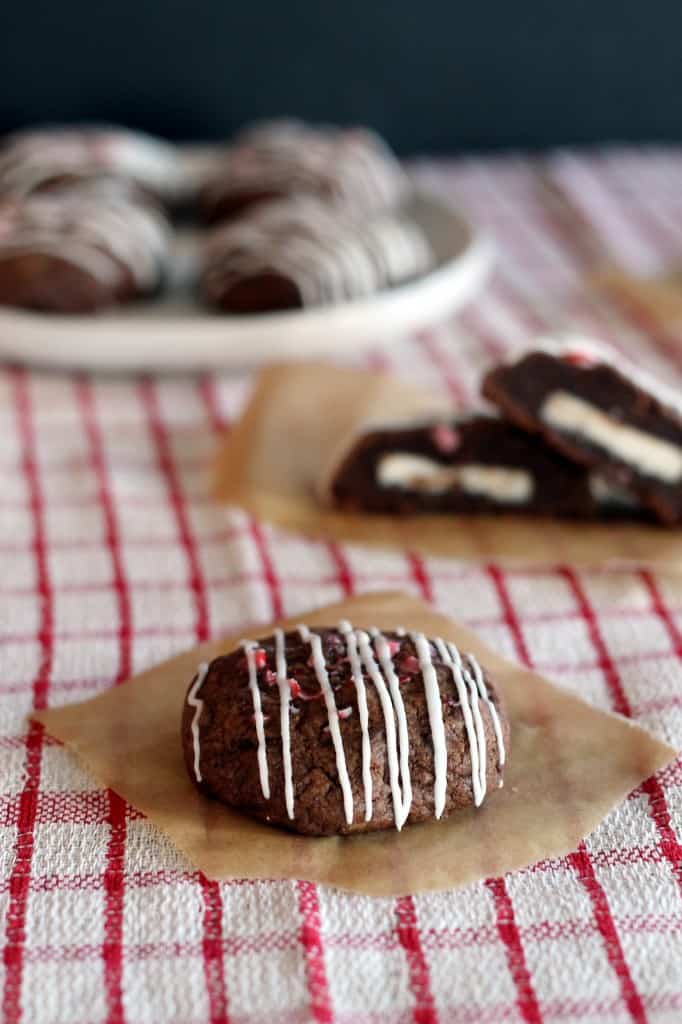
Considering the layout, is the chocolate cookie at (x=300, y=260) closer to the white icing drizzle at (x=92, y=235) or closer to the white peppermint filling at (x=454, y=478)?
the white icing drizzle at (x=92, y=235)

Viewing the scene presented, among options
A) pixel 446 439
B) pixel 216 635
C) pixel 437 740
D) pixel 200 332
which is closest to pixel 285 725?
pixel 437 740

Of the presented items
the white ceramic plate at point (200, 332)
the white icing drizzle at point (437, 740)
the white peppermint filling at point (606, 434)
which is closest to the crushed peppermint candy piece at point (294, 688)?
A: the white icing drizzle at point (437, 740)

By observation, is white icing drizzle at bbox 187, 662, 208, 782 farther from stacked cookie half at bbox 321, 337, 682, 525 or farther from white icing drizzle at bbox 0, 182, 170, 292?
white icing drizzle at bbox 0, 182, 170, 292

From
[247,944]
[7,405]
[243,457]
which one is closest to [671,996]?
[247,944]

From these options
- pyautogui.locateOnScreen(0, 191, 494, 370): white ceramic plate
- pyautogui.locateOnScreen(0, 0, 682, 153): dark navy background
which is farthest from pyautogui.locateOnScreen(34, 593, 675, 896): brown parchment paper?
pyautogui.locateOnScreen(0, 0, 682, 153): dark navy background

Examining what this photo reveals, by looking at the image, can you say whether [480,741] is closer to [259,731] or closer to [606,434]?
[259,731]

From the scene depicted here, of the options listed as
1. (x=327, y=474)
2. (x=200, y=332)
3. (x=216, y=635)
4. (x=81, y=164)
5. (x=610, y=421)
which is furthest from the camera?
(x=81, y=164)
